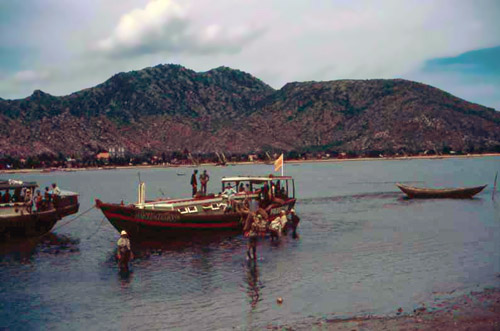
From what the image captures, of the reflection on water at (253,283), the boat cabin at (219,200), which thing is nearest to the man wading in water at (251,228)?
the reflection on water at (253,283)

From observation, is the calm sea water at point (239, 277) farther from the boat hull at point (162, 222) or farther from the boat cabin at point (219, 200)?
the boat cabin at point (219, 200)

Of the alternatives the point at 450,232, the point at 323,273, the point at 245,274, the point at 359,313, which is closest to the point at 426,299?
the point at 359,313

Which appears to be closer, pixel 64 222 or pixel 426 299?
pixel 426 299

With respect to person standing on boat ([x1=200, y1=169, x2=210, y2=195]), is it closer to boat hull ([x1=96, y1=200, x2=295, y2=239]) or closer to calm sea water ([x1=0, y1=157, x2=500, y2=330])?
boat hull ([x1=96, y1=200, x2=295, y2=239])

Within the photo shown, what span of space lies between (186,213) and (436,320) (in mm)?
19485

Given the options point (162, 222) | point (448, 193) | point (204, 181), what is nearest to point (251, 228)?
point (162, 222)

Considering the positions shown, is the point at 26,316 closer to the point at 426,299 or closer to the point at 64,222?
the point at 426,299

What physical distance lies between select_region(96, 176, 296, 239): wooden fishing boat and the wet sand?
1629 cm

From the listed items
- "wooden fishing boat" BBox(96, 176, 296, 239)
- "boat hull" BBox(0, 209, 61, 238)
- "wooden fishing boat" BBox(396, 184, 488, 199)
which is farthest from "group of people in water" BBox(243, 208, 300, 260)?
"wooden fishing boat" BBox(396, 184, 488, 199)

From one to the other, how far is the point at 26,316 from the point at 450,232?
27.7 m

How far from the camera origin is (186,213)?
3222 centimetres

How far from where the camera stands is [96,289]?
2103cm

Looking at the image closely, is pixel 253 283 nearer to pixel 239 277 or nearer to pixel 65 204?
pixel 239 277

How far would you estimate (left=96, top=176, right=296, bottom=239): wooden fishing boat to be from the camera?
29656 millimetres
